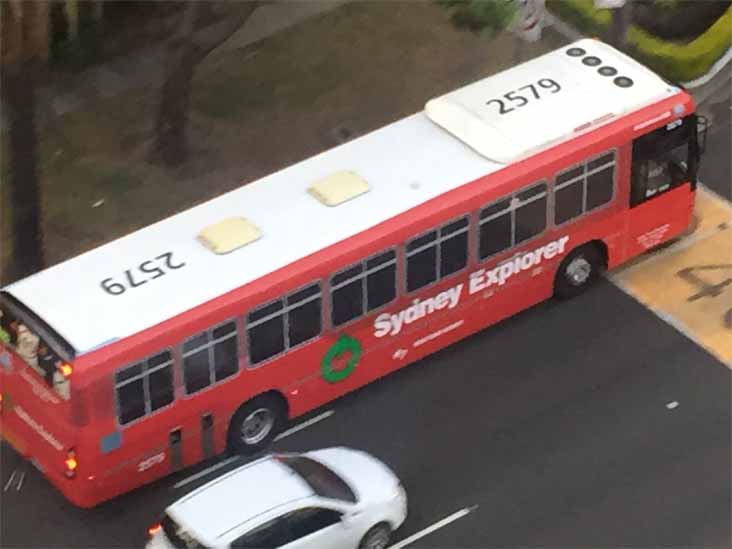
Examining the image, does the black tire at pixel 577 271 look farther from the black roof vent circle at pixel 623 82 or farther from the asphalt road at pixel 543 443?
the black roof vent circle at pixel 623 82

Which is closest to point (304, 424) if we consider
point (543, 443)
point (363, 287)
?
point (363, 287)

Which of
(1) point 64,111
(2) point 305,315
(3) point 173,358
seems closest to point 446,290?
(2) point 305,315

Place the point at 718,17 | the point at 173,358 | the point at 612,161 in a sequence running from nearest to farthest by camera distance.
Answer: the point at 173,358 → the point at 612,161 → the point at 718,17

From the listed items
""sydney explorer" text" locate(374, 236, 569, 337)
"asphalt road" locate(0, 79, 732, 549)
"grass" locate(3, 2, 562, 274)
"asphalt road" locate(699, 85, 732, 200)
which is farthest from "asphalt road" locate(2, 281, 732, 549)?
"grass" locate(3, 2, 562, 274)

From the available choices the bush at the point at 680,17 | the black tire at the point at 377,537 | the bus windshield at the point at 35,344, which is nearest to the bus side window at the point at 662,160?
the bush at the point at 680,17

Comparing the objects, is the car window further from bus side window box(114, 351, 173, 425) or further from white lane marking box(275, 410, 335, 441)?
white lane marking box(275, 410, 335, 441)

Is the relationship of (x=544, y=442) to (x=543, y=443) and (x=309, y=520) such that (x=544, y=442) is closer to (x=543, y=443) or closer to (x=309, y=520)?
(x=543, y=443)

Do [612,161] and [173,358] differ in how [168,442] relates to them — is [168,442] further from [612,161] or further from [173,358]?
[612,161]
